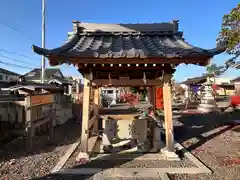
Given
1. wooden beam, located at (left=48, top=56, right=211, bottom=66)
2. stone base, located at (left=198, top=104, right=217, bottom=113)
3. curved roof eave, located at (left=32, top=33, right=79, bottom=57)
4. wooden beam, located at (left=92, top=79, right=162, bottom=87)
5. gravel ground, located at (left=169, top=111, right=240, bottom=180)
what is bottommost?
gravel ground, located at (left=169, top=111, right=240, bottom=180)

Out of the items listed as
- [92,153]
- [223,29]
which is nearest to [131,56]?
[92,153]

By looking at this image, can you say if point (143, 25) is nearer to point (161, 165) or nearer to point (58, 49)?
point (58, 49)

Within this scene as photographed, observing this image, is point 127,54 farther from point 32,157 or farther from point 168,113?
point 32,157

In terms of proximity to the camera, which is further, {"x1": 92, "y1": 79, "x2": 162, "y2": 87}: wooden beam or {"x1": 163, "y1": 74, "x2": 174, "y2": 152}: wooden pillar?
{"x1": 92, "y1": 79, "x2": 162, "y2": 87}: wooden beam

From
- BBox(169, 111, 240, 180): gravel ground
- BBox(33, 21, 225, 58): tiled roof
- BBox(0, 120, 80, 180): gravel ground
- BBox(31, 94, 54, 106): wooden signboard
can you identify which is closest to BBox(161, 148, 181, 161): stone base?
BBox(169, 111, 240, 180): gravel ground

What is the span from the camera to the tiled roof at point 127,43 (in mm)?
5199

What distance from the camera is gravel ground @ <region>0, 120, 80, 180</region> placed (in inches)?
198

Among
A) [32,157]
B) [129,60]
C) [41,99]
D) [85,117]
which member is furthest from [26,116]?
[129,60]

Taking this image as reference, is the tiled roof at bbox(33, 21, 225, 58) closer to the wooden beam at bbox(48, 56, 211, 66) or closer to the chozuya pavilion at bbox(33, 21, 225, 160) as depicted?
the chozuya pavilion at bbox(33, 21, 225, 160)

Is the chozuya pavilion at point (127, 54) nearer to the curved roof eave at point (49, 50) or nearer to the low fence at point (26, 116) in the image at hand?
the curved roof eave at point (49, 50)

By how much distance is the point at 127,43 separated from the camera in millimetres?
6355

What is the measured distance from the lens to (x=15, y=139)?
7.90m

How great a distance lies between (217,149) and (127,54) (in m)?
4.92

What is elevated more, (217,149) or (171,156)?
(171,156)
